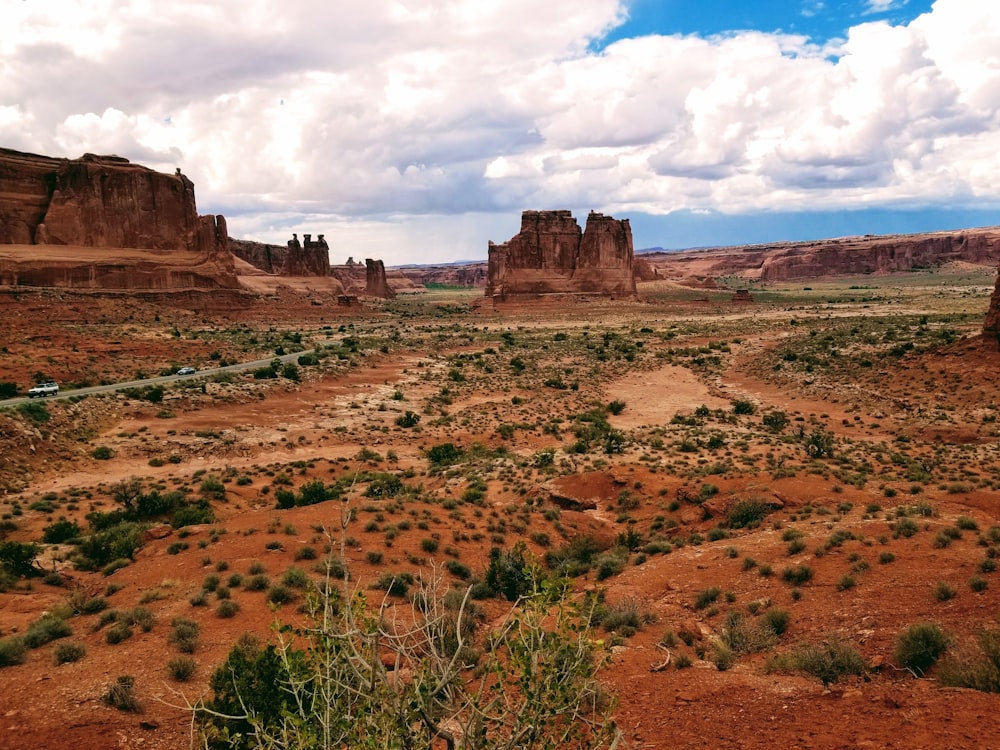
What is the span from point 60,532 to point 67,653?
8663 millimetres

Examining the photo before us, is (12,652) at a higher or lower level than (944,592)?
lower

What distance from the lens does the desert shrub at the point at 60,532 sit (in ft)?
51.3

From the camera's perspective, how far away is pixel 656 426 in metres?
28.7

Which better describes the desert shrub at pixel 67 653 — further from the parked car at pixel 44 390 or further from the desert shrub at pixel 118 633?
the parked car at pixel 44 390

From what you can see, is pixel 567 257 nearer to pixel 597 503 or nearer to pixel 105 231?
pixel 105 231

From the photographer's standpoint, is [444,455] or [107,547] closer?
[107,547]

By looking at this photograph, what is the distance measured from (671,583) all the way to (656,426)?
1759 centimetres

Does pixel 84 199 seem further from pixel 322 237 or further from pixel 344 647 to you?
pixel 344 647

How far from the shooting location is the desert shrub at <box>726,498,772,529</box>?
583 inches

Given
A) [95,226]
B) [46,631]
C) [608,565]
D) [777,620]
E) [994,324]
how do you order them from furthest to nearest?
[95,226], [994,324], [608,565], [46,631], [777,620]

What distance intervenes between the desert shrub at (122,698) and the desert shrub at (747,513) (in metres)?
12.5

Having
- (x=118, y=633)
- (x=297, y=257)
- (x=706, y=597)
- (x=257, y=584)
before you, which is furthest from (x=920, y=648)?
(x=297, y=257)

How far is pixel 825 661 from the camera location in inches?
294

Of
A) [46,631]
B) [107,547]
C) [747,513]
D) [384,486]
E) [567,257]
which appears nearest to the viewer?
[46,631]
